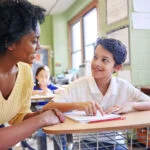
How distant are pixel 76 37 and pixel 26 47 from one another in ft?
15.9

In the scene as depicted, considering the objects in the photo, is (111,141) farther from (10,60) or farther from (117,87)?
(10,60)

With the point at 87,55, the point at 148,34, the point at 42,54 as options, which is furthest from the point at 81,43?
the point at 148,34

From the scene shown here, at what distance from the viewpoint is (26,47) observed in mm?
1019

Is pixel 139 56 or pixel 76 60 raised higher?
pixel 76 60

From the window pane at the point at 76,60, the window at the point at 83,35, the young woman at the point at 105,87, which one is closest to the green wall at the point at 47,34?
the window at the point at 83,35

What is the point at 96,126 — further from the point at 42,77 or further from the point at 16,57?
the point at 42,77

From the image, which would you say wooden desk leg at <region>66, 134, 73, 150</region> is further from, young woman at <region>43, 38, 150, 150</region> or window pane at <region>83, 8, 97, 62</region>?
window pane at <region>83, 8, 97, 62</region>

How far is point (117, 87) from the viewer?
4.54 ft

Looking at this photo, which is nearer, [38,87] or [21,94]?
[21,94]

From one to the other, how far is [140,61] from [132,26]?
1.25ft

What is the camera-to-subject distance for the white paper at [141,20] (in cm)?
248

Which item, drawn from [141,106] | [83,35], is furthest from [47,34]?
[141,106]

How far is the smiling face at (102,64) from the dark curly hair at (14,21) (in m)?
0.48

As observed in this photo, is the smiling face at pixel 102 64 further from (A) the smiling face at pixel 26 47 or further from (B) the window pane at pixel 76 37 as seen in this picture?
(B) the window pane at pixel 76 37
